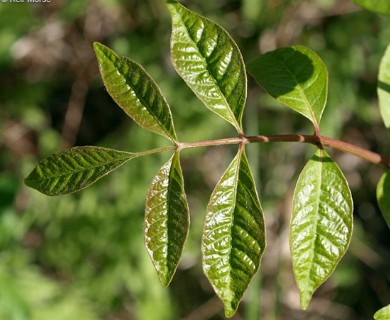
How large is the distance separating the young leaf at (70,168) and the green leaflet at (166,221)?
0.32 feet

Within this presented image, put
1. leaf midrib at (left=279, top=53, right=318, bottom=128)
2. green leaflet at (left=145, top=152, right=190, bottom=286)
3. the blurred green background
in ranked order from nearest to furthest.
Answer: green leaflet at (left=145, top=152, right=190, bottom=286)
leaf midrib at (left=279, top=53, right=318, bottom=128)
the blurred green background

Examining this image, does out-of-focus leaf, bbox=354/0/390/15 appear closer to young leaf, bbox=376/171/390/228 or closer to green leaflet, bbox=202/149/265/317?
young leaf, bbox=376/171/390/228

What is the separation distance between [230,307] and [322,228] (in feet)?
0.78

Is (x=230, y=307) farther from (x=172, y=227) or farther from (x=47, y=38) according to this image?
(x=47, y=38)

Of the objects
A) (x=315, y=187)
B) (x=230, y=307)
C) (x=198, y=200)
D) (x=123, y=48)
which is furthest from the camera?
(x=198, y=200)

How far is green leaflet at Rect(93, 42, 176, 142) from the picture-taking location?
109cm

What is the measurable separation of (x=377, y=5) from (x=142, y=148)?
164 centimetres

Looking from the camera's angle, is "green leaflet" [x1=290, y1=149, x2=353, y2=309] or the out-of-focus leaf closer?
"green leaflet" [x1=290, y1=149, x2=353, y2=309]

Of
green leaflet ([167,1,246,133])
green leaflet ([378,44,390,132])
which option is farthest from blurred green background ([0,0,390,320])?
green leaflet ([167,1,246,133])

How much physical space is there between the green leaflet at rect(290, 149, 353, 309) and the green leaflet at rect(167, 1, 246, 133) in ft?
0.61

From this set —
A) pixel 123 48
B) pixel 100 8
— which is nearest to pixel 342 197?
pixel 123 48

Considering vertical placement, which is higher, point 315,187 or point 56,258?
point 315,187

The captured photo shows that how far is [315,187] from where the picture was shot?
45.8 inches

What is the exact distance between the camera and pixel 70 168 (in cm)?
108
